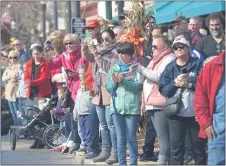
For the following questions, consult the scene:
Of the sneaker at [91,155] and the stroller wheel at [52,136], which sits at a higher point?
the stroller wheel at [52,136]

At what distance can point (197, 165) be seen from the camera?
952cm

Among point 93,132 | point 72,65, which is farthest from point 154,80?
point 72,65

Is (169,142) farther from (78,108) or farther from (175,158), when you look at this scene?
(78,108)

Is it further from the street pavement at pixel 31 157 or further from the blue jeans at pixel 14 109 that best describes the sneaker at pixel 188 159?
the blue jeans at pixel 14 109

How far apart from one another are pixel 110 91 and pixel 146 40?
1.72m

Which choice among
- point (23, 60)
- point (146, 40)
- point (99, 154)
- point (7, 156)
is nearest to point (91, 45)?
point (146, 40)

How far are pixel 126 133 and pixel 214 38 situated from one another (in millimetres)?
1937

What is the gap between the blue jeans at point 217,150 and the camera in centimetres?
750

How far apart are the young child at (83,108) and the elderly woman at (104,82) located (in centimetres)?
71

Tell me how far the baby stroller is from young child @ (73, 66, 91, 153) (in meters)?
1.73

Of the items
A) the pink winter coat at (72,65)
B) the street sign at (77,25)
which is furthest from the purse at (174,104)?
the street sign at (77,25)

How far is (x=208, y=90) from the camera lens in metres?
7.62

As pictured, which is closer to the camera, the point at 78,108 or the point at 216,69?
the point at 216,69

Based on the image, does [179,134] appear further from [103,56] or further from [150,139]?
[103,56]
